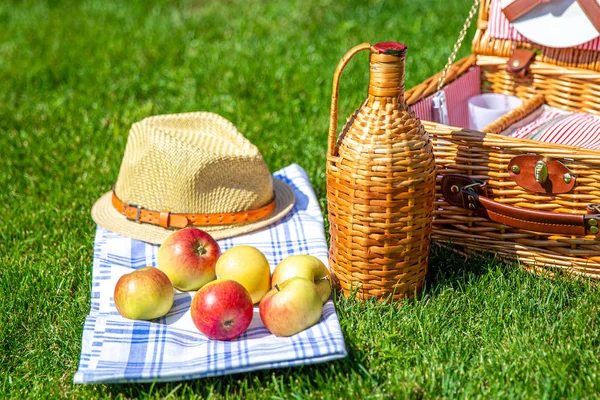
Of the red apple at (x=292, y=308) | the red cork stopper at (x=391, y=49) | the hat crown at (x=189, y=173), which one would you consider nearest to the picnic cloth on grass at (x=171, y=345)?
the red apple at (x=292, y=308)

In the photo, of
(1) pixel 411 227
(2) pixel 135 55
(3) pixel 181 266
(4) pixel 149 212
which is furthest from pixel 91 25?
(1) pixel 411 227

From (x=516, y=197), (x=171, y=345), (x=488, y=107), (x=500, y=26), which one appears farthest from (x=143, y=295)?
(x=500, y=26)

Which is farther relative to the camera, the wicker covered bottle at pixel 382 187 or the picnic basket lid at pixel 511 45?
the picnic basket lid at pixel 511 45

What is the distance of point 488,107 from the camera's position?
3.02 metres

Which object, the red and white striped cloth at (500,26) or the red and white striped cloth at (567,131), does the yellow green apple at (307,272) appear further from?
the red and white striped cloth at (500,26)

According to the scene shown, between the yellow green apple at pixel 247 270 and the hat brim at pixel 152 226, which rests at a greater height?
the yellow green apple at pixel 247 270

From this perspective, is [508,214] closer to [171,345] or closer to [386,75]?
[386,75]

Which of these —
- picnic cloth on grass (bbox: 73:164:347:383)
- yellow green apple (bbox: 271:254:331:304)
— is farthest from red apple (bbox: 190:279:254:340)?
yellow green apple (bbox: 271:254:331:304)

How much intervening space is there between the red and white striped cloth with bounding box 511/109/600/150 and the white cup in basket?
0.19 meters

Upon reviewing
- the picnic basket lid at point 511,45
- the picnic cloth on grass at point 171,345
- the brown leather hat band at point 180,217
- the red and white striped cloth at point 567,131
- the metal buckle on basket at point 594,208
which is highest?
the picnic basket lid at point 511,45

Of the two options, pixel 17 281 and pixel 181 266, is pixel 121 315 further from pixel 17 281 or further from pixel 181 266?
pixel 17 281

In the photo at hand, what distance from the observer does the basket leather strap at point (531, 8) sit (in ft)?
8.84

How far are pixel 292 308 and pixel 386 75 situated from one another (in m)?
0.70

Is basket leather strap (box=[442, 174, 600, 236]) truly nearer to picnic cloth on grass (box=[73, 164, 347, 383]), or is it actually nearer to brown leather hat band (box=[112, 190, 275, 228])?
picnic cloth on grass (box=[73, 164, 347, 383])
